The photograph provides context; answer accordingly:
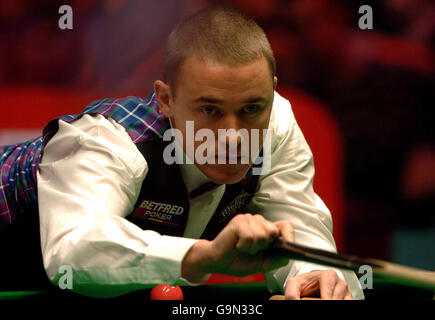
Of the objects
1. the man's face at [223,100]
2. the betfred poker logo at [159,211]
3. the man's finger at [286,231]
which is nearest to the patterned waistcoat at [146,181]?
the betfred poker logo at [159,211]

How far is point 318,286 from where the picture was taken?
1802 millimetres

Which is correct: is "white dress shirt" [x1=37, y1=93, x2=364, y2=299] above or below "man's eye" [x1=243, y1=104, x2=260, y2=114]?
below

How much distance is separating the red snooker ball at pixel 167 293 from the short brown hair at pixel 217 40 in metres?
0.62

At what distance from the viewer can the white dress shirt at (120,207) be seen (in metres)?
1.57

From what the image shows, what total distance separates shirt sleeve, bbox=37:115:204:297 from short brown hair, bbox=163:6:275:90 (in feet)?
0.96

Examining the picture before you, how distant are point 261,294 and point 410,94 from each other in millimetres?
2130

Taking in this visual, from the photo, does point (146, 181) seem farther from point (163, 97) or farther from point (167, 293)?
point (167, 293)

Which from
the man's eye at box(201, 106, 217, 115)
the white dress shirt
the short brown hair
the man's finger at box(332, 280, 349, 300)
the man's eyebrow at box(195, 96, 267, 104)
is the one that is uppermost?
the short brown hair

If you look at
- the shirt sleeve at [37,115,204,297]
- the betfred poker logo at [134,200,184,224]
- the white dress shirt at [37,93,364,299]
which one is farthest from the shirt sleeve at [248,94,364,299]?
the shirt sleeve at [37,115,204,297]

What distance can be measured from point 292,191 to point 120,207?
74cm

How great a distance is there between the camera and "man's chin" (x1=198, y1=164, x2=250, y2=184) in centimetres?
189

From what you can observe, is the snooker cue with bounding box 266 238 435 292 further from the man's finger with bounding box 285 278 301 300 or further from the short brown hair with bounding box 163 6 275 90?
the short brown hair with bounding box 163 6 275 90

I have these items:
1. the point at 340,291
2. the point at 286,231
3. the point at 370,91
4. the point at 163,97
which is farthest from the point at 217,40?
the point at 370,91
